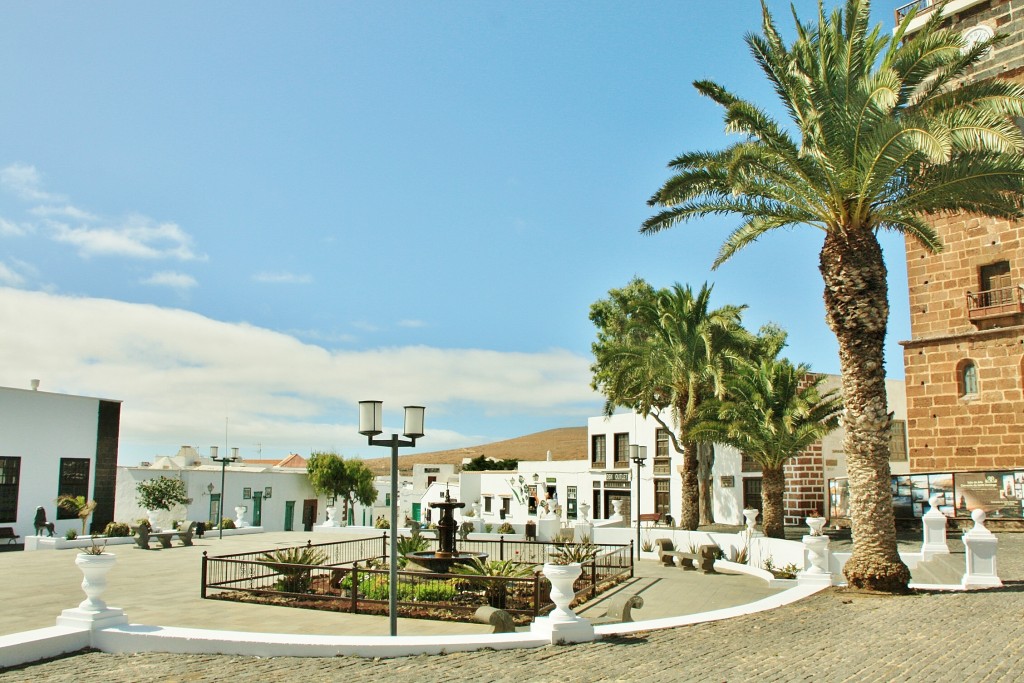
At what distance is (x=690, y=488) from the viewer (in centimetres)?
2845

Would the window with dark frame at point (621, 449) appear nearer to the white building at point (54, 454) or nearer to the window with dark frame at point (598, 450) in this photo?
the window with dark frame at point (598, 450)

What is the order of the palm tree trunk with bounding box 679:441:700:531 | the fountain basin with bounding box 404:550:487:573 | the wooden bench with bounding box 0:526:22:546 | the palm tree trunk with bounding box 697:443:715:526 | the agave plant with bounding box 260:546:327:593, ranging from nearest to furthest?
the agave plant with bounding box 260:546:327:593 < the fountain basin with bounding box 404:550:487:573 < the wooden bench with bounding box 0:526:22:546 < the palm tree trunk with bounding box 679:441:700:531 < the palm tree trunk with bounding box 697:443:715:526

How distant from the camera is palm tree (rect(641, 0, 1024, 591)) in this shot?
13.7 metres

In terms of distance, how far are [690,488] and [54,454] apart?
24.3 metres

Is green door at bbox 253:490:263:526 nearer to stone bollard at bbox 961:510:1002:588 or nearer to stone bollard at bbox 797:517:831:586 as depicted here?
stone bollard at bbox 797:517:831:586

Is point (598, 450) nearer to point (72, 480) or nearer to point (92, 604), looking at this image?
point (72, 480)

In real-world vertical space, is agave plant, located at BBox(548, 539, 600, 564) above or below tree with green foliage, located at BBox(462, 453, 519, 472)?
below

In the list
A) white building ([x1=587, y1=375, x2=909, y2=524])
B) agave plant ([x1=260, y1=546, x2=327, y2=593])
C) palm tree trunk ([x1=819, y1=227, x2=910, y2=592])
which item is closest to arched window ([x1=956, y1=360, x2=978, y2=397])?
white building ([x1=587, y1=375, x2=909, y2=524])

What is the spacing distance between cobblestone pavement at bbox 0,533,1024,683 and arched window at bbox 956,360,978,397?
21.0 meters

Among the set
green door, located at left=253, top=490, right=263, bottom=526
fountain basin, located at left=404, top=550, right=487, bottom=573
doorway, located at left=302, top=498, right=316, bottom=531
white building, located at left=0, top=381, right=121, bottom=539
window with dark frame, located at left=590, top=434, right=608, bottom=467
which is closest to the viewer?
fountain basin, located at left=404, top=550, right=487, bottom=573

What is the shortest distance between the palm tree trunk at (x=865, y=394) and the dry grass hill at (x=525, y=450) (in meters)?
107

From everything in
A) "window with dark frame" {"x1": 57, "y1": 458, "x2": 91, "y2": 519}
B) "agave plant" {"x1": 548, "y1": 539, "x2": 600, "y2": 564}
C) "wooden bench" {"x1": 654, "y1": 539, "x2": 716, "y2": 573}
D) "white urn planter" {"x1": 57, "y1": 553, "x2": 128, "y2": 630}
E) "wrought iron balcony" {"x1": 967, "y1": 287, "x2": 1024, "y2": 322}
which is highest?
"wrought iron balcony" {"x1": 967, "y1": 287, "x2": 1024, "y2": 322}

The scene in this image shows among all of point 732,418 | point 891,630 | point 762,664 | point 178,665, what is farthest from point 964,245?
point 178,665

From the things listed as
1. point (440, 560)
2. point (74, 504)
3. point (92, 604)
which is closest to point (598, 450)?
point (74, 504)
